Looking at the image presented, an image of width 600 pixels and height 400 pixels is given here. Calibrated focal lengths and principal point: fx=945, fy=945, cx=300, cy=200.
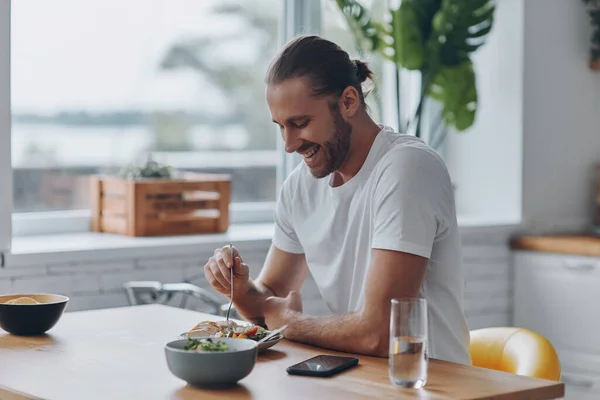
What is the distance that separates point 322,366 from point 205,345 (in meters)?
0.24

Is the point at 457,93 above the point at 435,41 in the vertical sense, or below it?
below

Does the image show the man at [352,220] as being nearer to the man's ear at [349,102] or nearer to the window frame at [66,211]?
the man's ear at [349,102]

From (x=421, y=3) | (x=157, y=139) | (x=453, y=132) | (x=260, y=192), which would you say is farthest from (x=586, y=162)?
(x=157, y=139)

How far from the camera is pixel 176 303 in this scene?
3.33m

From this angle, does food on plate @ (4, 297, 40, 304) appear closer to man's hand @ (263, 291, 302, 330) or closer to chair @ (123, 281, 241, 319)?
man's hand @ (263, 291, 302, 330)

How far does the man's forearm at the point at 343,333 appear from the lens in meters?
2.00

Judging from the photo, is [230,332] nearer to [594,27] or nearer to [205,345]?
[205,345]

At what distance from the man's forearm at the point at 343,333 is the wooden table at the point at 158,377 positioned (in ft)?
0.09

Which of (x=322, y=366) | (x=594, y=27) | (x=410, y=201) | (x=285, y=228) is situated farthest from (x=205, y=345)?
(x=594, y=27)

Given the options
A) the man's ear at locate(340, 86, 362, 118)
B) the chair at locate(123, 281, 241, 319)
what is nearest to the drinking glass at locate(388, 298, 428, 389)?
the man's ear at locate(340, 86, 362, 118)

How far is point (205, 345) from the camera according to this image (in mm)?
1727

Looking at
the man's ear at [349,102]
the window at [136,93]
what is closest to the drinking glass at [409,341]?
the man's ear at [349,102]

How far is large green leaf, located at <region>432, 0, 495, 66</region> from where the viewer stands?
12.7ft

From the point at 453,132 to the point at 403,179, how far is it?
248cm
